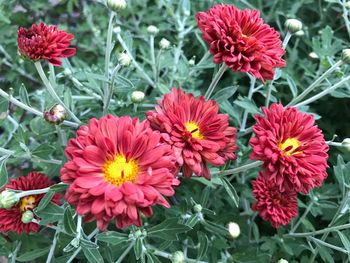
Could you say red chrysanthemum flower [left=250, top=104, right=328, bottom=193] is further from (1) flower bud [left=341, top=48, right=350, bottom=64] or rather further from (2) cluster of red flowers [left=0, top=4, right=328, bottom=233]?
(1) flower bud [left=341, top=48, right=350, bottom=64]

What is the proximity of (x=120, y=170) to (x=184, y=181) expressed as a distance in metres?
0.60

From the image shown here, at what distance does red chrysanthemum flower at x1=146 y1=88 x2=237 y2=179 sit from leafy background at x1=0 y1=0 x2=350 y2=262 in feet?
0.61

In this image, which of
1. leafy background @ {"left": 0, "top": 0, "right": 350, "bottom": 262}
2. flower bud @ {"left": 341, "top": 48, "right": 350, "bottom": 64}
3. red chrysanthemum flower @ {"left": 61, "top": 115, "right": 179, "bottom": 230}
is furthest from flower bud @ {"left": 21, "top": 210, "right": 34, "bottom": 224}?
flower bud @ {"left": 341, "top": 48, "right": 350, "bottom": 64}

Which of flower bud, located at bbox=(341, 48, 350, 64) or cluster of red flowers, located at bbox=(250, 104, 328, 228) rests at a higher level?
flower bud, located at bbox=(341, 48, 350, 64)

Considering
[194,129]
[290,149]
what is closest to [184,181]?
[194,129]

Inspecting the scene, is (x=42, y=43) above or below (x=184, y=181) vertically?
above

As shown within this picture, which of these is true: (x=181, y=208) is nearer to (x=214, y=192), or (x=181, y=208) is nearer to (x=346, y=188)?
(x=214, y=192)

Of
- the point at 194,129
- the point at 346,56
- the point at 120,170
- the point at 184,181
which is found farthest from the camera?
the point at 184,181

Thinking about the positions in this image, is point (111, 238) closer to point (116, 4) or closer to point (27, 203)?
point (27, 203)

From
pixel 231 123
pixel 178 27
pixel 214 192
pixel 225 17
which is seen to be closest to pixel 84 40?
pixel 178 27

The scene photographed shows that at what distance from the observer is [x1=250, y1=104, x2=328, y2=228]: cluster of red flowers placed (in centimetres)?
109

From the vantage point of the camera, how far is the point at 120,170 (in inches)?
43.5

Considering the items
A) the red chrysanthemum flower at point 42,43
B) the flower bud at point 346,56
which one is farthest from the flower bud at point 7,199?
the flower bud at point 346,56

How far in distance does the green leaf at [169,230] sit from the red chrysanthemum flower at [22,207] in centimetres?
35
